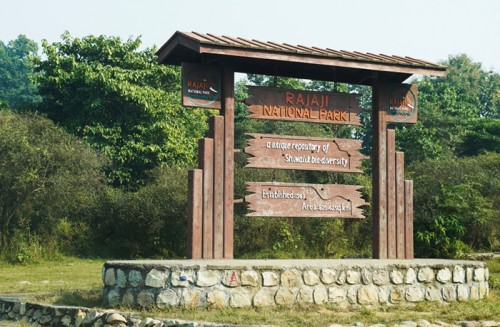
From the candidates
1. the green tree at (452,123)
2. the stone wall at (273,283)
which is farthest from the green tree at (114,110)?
the stone wall at (273,283)

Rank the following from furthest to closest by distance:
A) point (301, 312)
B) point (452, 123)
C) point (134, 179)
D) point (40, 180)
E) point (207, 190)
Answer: point (452, 123) < point (134, 179) < point (40, 180) < point (207, 190) < point (301, 312)

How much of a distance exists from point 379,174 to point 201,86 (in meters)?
3.56

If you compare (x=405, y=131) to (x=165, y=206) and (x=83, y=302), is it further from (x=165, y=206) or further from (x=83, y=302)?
(x=83, y=302)

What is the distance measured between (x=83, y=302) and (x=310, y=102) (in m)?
5.02

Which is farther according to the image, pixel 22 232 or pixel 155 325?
pixel 22 232

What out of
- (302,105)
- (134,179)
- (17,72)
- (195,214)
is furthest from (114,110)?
(17,72)

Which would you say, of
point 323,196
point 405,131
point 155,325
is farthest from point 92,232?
point 405,131

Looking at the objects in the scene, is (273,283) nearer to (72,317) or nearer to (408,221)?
(72,317)

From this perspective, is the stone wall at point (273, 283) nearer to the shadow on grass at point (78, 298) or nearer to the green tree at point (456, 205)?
the shadow on grass at point (78, 298)

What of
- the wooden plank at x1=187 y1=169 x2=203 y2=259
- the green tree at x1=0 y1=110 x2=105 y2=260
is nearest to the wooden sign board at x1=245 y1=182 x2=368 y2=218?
the wooden plank at x1=187 y1=169 x2=203 y2=259

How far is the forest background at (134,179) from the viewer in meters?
22.5

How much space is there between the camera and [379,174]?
13.4m

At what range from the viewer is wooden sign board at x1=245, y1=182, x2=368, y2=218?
1241cm

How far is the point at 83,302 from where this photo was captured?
1134 centimetres
